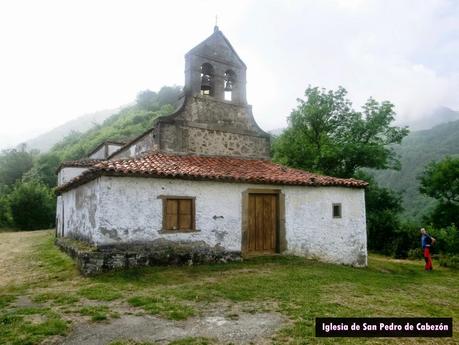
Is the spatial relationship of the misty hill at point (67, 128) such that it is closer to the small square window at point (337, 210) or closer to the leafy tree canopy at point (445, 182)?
the leafy tree canopy at point (445, 182)

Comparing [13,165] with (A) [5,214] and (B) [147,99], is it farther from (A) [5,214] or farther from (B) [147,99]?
(B) [147,99]

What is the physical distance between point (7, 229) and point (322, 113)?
83.0 ft

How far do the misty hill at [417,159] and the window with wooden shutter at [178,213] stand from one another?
1296 inches

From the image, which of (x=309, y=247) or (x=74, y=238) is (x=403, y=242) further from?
(x=74, y=238)

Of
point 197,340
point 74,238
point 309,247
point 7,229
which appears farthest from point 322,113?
point 7,229

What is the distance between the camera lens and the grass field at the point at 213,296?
5770 mm

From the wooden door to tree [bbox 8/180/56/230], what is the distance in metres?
23.4

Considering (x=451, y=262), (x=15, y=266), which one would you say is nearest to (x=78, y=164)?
(x=15, y=266)

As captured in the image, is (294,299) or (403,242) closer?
(294,299)

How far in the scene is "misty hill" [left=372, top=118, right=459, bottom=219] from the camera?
4160cm

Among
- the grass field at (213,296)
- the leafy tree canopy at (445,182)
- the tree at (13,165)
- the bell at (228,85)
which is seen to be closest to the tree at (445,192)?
the leafy tree canopy at (445,182)

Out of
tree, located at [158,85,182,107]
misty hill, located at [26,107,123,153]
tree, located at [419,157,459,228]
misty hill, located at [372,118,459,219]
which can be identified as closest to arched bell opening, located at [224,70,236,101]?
tree, located at [419,157,459,228]

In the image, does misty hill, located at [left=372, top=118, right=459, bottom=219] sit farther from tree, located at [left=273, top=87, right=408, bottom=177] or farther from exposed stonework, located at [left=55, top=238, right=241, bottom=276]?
exposed stonework, located at [left=55, top=238, right=241, bottom=276]

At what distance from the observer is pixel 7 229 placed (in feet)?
97.1
